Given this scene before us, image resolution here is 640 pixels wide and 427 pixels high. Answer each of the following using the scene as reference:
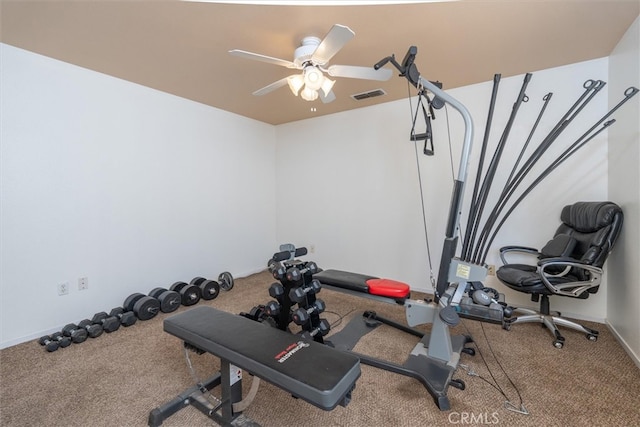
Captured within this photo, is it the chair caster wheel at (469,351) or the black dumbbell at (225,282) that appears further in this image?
the black dumbbell at (225,282)

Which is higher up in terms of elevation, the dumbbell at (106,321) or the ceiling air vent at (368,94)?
the ceiling air vent at (368,94)

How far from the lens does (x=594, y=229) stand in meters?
2.13

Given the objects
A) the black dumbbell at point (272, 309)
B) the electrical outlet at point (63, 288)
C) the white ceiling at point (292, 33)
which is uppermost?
the white ceiling at point (292, 33)

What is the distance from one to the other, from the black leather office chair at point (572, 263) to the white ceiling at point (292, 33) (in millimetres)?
1285

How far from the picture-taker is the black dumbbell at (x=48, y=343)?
6.79 feet

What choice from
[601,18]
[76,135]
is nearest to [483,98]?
[601,18]

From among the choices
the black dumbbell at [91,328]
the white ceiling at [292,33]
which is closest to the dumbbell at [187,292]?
the black dumbbell at [91,328]

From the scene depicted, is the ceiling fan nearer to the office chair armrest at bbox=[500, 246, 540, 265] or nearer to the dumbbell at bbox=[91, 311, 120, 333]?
the office chair armrest at bbox=[500, 246, 540, 265]

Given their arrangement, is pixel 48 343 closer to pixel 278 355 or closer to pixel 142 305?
pixel 142 305

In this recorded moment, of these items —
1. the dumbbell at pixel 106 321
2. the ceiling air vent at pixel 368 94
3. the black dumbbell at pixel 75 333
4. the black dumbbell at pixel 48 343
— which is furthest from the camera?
the ceiling air vent at pixel 368 94

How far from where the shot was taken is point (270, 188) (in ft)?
14.4

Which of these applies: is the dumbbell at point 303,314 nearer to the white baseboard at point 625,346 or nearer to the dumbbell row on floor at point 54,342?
the dumbbell row on floor at point 54,342

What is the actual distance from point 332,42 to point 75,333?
2784 mm

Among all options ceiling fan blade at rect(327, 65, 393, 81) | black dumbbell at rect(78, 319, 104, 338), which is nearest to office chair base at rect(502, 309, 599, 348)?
ceiling fan blade at rect(327, 65, 393, 81)
